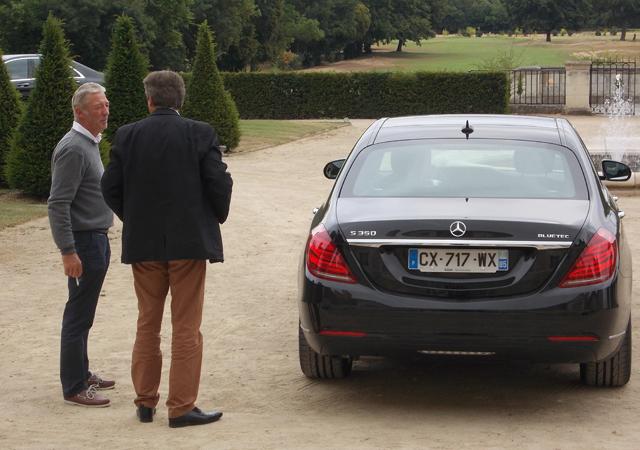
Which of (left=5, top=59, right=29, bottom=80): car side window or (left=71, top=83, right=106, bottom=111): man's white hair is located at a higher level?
(left=71, top=83, right=106, bottom=111): man's white hair

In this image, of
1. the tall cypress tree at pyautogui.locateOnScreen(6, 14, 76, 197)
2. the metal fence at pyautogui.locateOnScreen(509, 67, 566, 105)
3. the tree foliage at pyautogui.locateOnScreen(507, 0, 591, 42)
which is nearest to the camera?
the tall cypress tree at pyautogui.locateOnScreen(6, 14, 76, 197)

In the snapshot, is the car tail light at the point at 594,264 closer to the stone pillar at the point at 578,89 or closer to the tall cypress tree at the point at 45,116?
the tall cypress tree at the point at 45,116

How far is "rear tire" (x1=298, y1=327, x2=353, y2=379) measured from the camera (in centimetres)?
713

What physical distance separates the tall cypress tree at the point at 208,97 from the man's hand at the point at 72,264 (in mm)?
17609

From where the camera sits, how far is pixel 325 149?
2627cm

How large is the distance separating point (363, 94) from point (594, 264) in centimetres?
3249

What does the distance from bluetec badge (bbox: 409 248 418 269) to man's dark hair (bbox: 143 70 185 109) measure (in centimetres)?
132

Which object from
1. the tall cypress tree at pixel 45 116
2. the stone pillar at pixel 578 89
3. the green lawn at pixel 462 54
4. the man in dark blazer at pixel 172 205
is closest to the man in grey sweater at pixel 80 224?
the man in dark blazer at pixel 172 205

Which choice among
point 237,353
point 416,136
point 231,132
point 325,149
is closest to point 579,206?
point 416,136

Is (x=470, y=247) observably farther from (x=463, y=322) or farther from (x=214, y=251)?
(x=214, y=251)

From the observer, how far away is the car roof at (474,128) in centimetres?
729

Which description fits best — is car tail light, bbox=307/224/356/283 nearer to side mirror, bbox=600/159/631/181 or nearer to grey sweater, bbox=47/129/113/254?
grey sweater, bbox=47/129/113/254

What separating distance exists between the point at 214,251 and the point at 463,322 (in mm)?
1224

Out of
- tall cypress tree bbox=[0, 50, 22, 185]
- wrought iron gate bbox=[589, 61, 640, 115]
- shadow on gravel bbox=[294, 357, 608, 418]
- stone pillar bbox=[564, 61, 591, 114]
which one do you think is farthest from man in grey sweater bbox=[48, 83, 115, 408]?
stone pillar bbox=[564, 61, 591, 114]
